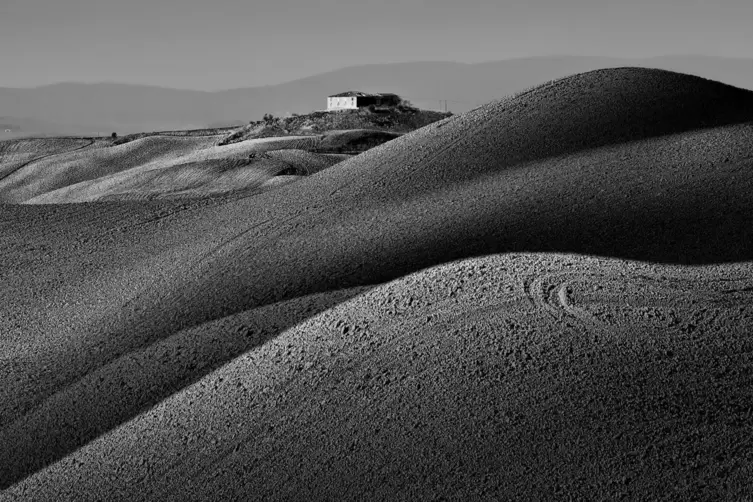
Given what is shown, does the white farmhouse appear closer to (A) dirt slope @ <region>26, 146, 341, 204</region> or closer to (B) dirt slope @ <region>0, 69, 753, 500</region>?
(A) dirt slope @ <region>26, 146, 341, 204</region>

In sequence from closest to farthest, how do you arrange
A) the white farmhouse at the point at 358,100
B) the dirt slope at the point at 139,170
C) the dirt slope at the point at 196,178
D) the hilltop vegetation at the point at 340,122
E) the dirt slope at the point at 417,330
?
the dirt slope at the point at 417,330
the dirt slope at the point at 196,178
the dirt slope at the point at 139,170
the hilltop vegetation at the point at 340,122
the white farmhouse at the point at 358,100

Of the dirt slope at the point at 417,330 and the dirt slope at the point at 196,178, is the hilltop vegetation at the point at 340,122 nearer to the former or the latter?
the dirt slope at the point at 196,178

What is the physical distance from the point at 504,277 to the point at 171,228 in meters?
5.25

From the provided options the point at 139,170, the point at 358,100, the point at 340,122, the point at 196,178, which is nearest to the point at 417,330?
the point at 196,178

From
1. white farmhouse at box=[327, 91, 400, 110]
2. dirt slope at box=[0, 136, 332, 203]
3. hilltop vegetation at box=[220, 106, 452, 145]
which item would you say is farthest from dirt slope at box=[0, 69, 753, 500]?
white farmhouse at box=[327, 91, 400, 110]

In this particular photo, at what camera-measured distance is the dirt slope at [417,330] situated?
5570mm

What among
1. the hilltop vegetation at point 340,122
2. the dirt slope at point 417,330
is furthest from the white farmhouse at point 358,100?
the dirt slope at point 417,330

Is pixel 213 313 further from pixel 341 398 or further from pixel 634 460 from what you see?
pixel 634 460

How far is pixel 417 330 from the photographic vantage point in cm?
672

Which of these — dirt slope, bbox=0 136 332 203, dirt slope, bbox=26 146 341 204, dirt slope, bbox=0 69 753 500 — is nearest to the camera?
dirt slope, bbox=0 69 753 500

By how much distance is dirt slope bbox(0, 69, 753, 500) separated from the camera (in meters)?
5.57

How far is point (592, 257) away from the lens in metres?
8.25

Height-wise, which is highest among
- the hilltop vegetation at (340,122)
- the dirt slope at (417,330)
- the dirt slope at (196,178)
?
the hilltop vegetation at (340,122)

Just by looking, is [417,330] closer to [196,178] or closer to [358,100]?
[196,178]
